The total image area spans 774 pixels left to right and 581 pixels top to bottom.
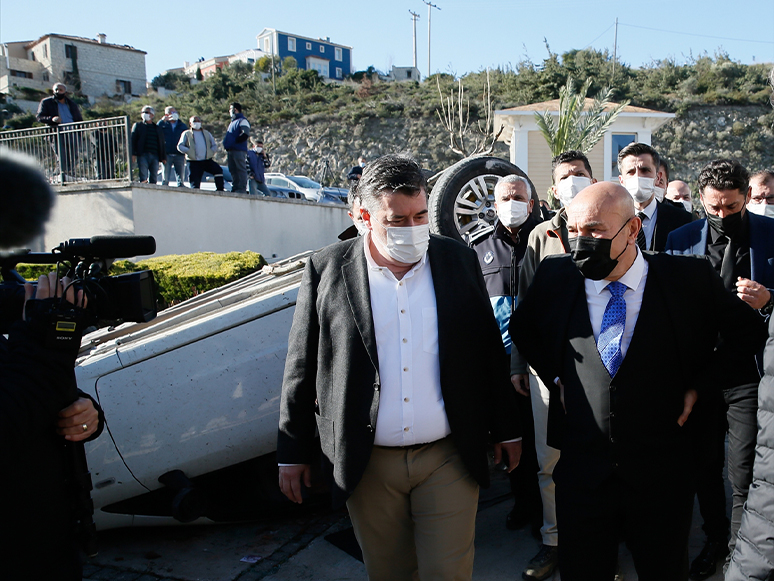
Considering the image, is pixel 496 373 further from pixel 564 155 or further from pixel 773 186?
pixel 773 186

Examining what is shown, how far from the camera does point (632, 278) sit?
91.4 inches

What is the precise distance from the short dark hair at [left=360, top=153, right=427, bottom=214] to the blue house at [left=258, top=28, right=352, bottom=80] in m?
79.5

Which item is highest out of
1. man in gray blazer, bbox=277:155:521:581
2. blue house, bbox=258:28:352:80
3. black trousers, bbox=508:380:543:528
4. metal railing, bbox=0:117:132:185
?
blue house, bbox=258:28:352:80

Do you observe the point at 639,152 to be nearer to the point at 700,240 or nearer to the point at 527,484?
the point at 700,240

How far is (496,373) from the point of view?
7.88 feet

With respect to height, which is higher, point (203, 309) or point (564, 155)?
point (564, 155)

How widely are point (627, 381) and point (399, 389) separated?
82cm

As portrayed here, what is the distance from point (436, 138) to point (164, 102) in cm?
2301

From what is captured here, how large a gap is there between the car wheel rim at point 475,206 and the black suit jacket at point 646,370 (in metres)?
2.47

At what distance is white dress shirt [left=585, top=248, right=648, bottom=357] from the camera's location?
7.52ft

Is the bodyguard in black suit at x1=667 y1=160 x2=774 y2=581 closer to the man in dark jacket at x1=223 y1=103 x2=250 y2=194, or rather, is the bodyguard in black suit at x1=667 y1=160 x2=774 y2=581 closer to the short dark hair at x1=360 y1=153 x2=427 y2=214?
the short dark hair at x1=360 y1=153 x2=427 y2=214

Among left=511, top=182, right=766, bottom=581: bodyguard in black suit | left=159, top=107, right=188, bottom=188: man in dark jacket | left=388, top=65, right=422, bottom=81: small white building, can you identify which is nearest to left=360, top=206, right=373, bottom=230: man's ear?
left=511, top=182, right=766, bottom=581: bodyguard in black suit

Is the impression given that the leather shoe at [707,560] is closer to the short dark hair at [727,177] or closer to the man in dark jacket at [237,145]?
the short dark hair at [727,177]

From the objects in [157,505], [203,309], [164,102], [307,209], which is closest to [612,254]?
[203,309]
